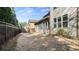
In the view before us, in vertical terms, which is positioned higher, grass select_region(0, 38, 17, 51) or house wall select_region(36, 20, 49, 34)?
house wall select_region(36, 20, 49, 34)

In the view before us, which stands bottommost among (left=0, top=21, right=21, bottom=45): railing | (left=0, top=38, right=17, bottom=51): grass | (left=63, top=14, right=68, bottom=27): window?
(left=0, top=38, right=17, bottom=51): grass

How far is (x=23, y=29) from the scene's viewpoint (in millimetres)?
2730

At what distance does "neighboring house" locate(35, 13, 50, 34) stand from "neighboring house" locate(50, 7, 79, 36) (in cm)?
6

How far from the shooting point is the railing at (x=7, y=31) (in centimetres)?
265

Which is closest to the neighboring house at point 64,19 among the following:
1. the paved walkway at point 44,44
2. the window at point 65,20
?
the window at point 65,20

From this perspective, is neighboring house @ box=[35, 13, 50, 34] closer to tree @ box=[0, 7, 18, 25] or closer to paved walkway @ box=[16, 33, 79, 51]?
paved walkway @ box=[16, 33, 79, 51]

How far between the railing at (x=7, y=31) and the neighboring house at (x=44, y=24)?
1.00 feet

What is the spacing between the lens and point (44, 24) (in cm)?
272

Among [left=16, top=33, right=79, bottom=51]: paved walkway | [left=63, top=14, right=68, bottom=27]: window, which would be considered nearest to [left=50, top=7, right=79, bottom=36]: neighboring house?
[left=63, top=14, right=68, bottom=27]: window

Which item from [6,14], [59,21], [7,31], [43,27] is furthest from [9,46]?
[59,21]

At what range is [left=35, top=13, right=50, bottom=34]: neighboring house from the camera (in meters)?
2.72
